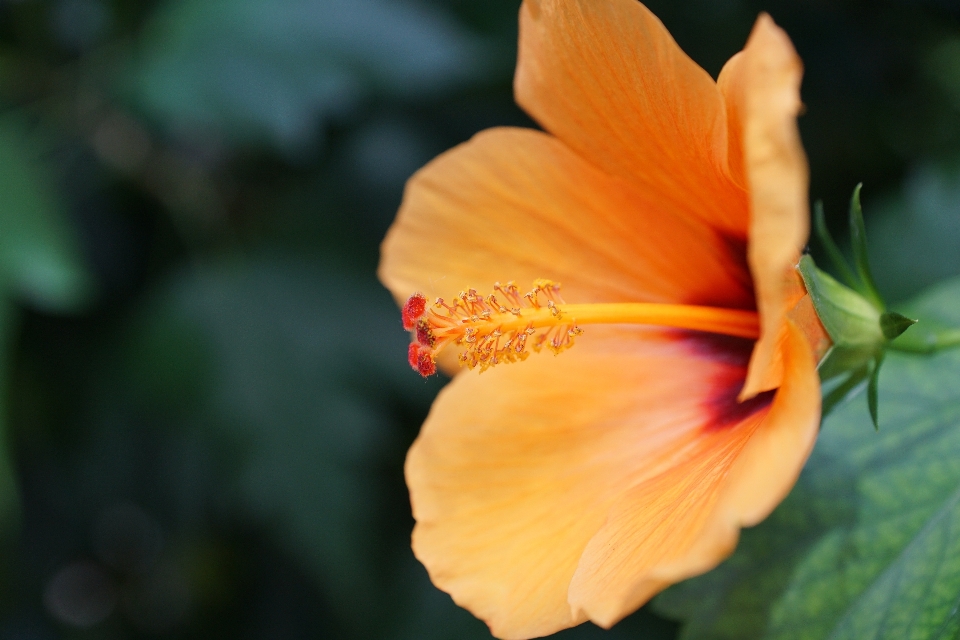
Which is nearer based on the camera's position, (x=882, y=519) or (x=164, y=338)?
(x=882, y=519)

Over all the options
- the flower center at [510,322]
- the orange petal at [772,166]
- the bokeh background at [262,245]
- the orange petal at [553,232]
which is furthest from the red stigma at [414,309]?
the bokeh background at [262,245]

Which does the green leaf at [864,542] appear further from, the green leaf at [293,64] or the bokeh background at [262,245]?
the green leaf at [293,64]

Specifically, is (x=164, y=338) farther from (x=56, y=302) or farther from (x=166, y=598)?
(x=166, y=598)

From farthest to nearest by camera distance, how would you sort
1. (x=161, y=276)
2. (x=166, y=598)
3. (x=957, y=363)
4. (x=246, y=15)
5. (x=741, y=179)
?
(x=166, y=598) → (x=161, y=276) → (x=246, y=15) → (x=957, y=363) → (x=741, y=179)

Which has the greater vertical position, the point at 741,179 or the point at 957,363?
the point at 741,179

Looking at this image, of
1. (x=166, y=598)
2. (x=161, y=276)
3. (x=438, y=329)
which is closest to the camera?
(x=438, y=329)

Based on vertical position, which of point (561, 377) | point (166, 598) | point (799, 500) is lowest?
point (166, 598)

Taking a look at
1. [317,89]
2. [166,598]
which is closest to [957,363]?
[317,89]

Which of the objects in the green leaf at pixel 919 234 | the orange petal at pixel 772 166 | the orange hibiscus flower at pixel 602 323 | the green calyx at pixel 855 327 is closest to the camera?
the orange petal at pixel 772 166
